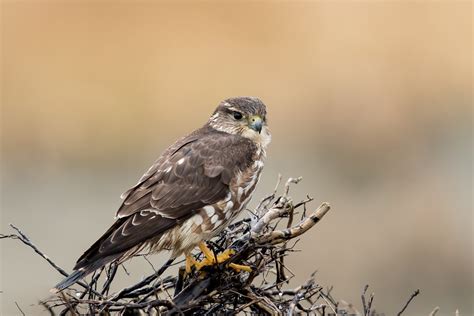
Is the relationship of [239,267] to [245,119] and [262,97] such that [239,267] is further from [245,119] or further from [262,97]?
[262,97]

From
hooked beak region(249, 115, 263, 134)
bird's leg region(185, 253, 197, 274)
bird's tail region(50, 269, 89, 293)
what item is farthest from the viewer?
hooked beak region(249, 115, 263, 134)

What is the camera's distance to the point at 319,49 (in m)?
Result: 10.8

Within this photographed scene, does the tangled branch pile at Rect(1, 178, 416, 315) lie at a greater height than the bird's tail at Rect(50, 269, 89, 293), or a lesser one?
lesser

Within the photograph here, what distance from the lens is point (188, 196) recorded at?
16.0ft

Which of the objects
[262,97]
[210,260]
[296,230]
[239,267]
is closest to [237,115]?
[210,260]

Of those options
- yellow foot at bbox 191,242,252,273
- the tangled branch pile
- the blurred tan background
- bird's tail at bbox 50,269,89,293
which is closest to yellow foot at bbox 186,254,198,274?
yellow foot at bbox 191,242,252,273

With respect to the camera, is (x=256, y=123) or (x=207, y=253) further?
(x=256, y=123)

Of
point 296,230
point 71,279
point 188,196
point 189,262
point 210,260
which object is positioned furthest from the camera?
point 188,196

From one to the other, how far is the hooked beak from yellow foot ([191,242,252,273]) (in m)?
0.97

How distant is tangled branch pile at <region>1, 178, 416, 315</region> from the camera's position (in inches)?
150

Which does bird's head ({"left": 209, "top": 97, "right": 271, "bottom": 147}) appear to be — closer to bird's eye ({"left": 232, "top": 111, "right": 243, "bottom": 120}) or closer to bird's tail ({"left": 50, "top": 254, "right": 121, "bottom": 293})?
bird's eye ({"left": 232, "top": 111, "right": 243, "bottom": 120})

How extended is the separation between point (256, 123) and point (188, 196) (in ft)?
2.53

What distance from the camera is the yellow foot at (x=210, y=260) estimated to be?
4.21 metres

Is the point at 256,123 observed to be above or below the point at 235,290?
above
